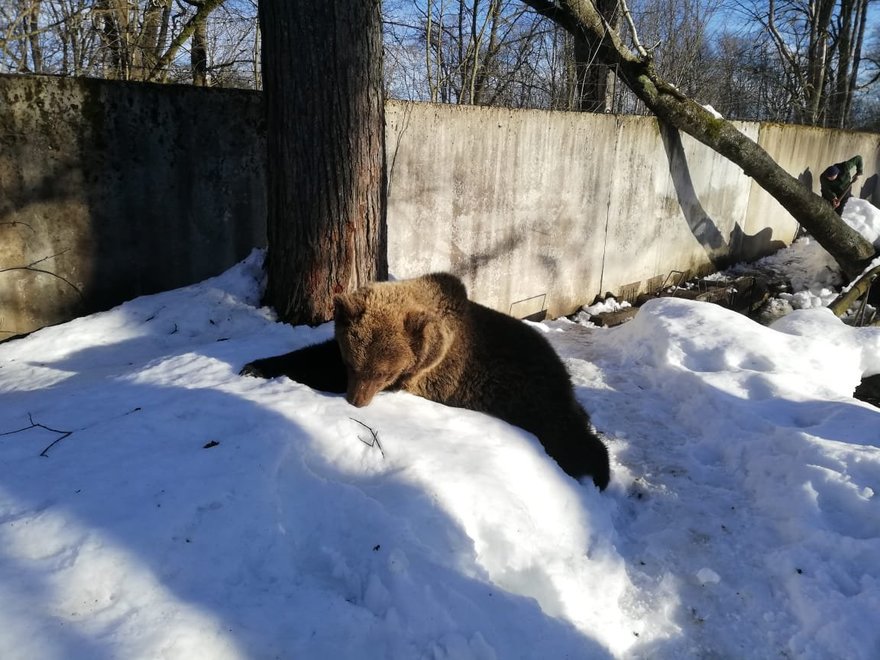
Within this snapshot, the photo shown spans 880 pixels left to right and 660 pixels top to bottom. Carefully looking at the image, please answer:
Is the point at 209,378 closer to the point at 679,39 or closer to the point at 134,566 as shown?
the point at 134,566

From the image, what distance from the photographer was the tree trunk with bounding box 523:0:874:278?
7844 millimetres

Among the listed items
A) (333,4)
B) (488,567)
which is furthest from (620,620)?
(333,4)

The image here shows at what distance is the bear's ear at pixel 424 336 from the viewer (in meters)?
3.18

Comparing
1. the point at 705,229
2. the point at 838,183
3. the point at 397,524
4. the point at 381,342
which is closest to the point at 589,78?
the point at 705,229

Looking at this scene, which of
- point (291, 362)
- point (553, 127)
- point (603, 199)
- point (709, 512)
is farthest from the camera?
point (603, 199)

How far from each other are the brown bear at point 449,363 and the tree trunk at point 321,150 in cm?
108

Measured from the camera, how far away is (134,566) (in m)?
1.79

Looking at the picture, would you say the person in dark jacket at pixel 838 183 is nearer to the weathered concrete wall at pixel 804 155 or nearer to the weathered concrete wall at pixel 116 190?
the weathered concrete wall at pixel 804 155

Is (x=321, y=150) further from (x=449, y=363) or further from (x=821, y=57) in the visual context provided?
(x=821, y=57)

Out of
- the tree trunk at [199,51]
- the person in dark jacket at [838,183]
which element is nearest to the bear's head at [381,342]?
the tree trunk at [199,51]

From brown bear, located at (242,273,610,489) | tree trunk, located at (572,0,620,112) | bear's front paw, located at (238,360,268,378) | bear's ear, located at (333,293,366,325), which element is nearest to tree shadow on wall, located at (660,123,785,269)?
tree trunk, located at (572,0,620,112)

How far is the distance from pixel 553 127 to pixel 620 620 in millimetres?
5682

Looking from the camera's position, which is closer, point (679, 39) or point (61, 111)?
point (61, 111)

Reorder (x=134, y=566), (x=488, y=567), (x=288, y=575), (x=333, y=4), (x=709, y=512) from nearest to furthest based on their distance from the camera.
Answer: (x=134, y=566)
(x=288, y=575)
(x=488, y=567)
(x=709, y=512)
(x=333, y=4)
